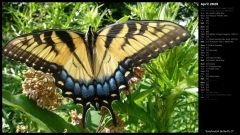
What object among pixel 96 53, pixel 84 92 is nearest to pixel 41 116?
pixel 84 92

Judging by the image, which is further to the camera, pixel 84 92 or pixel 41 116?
pixel 84 92

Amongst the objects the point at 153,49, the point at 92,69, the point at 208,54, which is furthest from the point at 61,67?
the point at 208,54

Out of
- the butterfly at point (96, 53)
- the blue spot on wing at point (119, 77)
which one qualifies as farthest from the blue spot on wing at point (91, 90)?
the blue spot on wing at point (119, 77)

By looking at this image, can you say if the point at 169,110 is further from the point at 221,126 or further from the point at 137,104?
the point at 221,126

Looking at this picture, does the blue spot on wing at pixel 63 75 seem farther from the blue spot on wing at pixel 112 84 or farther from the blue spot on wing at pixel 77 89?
the blue spot on wing at pixel 112 84

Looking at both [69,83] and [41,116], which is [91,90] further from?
[41,116]

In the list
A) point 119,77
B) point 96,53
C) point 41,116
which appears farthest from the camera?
point 96,53
